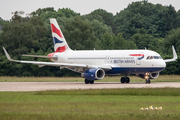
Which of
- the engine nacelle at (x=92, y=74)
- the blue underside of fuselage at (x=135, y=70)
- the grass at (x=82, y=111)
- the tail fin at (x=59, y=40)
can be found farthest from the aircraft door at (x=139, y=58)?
the grass at (x=82, y=111)

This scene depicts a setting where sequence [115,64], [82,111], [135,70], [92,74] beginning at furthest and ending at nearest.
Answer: [115,64], [135,70], [92,74], [82,111]

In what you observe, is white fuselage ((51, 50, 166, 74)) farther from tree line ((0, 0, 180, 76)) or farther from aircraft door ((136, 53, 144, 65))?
tree line ((0, 0, 180, 76))

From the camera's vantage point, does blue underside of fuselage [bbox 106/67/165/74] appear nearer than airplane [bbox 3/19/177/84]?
Yes

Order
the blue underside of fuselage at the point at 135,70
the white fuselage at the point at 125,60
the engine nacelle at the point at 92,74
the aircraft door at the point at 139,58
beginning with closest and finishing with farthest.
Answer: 1. the blue underside of fuselage at the point at 135,70
2. the white fuselage at the point at 125,60
3. the engine nacelle at the point at 92,74
4. the aircraft door at the point at 139,58

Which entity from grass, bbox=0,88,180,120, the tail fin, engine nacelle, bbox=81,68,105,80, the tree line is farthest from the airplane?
grass, bbox=0,88,180,120

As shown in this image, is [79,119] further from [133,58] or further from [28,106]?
[133,58]

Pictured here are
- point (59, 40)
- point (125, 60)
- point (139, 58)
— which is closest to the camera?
point (139, 58)

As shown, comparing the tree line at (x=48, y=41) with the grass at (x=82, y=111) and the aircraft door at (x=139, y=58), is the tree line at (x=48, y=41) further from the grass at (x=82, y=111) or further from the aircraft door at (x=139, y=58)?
the grass at (x=82, y=111)

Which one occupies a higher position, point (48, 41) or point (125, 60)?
point (48, 41)

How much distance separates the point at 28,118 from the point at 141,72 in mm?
27458

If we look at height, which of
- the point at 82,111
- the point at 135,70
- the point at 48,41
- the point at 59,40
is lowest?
the point at 82,111

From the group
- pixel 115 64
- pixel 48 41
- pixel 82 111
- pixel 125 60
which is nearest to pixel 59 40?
pixel 115 64

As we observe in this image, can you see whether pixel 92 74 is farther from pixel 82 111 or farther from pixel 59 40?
pixel 82 111

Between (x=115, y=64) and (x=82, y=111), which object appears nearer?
(x=82, y=111)
